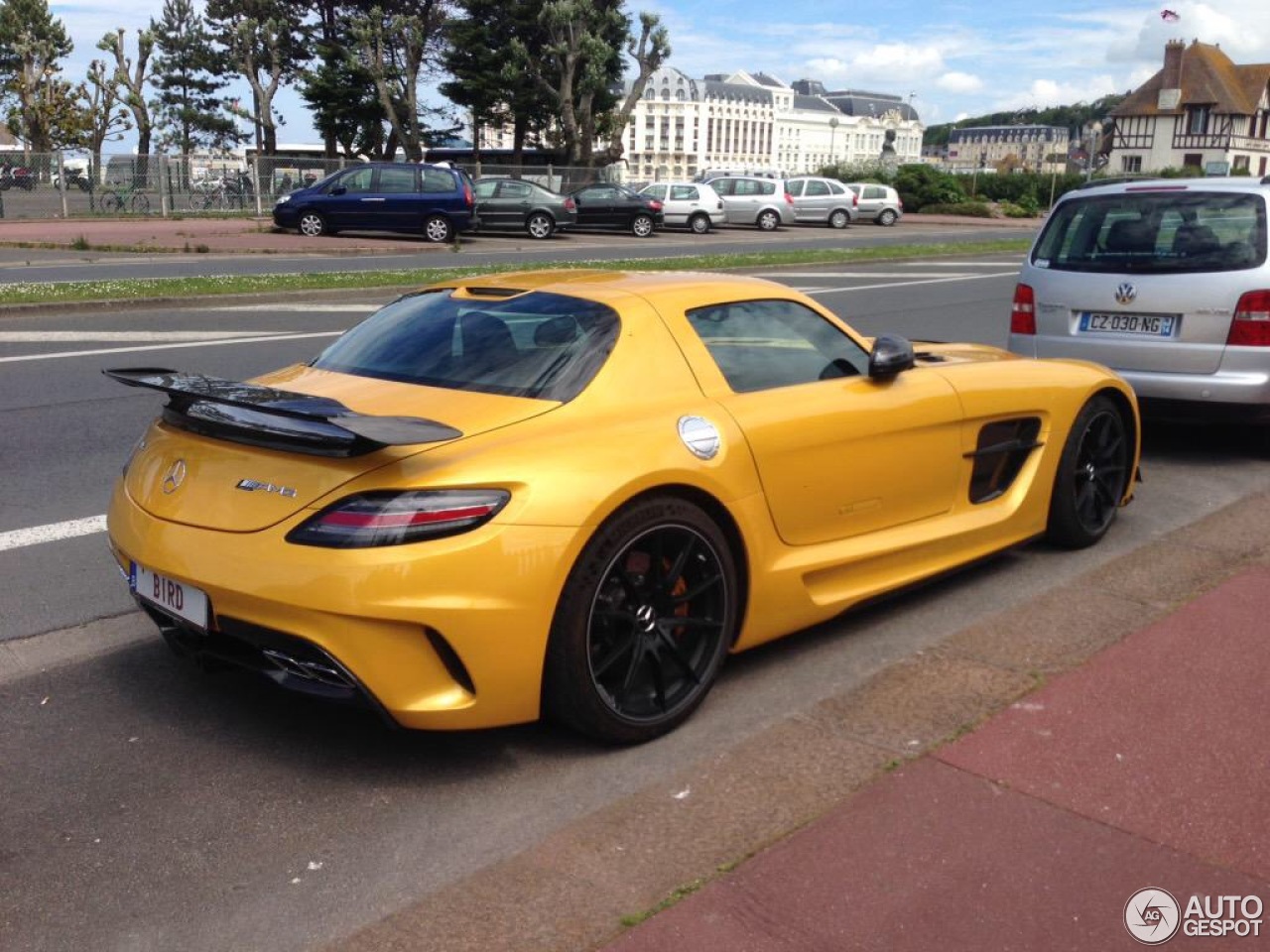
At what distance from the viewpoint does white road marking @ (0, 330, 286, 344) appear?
11.7 metres

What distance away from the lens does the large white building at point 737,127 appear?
174875 millimetres

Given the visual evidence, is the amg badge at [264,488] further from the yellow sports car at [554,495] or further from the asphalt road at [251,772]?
the asphalt road at [251,772]

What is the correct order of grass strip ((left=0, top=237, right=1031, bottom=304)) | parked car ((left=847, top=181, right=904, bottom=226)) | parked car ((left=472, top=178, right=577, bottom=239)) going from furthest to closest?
1. parked car ((left=847, top=181, right=904, bottom=226))
2. parked car ((left=472, top=178, right=577, bottom=239))
3. grass strip ((left=0, top=237, right=1031, bottom=304))

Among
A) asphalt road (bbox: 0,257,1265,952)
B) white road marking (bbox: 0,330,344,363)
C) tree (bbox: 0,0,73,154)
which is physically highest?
tree (bbox: 0,0,73,154)

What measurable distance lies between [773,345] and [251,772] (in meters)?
2.21

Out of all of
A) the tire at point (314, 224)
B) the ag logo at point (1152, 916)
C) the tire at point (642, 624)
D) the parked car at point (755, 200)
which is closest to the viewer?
the ag logo at point (1152, 916)

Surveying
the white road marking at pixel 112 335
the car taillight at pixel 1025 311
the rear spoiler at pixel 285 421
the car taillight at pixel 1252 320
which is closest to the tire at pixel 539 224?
the white road marking at pixel 112 335

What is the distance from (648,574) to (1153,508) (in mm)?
3876

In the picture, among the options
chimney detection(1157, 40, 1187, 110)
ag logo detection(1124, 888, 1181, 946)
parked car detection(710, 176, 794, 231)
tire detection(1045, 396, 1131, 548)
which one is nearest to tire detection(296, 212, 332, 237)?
parked car detection(710, 176, 794, 231)

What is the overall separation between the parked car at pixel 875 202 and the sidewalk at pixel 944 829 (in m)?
42.0

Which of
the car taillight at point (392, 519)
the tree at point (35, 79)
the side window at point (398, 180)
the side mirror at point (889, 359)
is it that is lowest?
the car taillight at point (392, 519)

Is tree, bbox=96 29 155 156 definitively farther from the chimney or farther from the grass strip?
the chimney

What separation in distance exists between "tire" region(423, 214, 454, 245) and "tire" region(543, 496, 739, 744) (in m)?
24.6

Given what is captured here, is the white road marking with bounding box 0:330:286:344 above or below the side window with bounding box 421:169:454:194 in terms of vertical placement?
below
